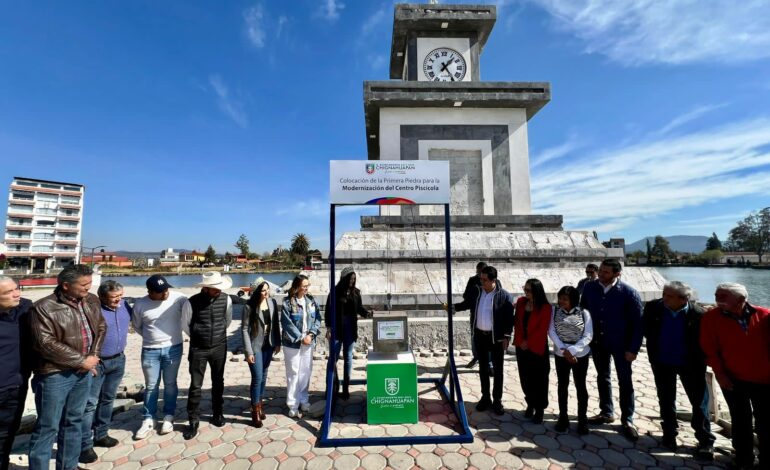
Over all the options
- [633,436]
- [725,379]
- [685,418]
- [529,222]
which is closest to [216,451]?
[633,436]

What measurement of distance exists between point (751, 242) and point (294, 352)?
11938cm

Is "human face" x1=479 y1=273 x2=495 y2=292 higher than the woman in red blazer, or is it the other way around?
"human face" x1=479 y1=273 x2=495 y2=292

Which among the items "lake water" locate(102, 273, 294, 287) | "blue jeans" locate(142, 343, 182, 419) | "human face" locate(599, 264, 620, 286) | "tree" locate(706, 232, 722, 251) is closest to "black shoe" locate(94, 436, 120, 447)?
"blue jeans" locate(142, 343, 182, 419)

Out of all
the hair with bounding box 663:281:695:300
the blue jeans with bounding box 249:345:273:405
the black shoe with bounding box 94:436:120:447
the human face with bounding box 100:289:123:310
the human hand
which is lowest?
the black shoe with bounding box 94:436:120:447

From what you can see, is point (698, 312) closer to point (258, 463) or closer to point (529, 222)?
point (258, 463)

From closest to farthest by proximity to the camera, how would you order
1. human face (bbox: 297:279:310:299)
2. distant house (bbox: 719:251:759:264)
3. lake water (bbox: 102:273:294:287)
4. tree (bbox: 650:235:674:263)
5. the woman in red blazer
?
the woman in red blazer
human face (bbox: 297:279:310:299)
lake water (bbox: 102:273:294:287)
distant house (bbox: 719:251:759:264)
tree (bbox: 650:235:674:263)

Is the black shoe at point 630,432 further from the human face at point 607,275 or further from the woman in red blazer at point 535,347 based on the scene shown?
the human face at point 607,275

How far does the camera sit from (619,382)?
444 centimetres

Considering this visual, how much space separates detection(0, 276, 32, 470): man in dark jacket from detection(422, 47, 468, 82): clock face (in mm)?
14674

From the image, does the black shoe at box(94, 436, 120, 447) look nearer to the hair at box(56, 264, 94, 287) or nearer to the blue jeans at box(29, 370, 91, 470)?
the blue jeans at box(29, 370, 91, 470)

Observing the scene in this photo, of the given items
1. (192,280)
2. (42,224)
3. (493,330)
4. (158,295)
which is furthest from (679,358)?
(42,224)

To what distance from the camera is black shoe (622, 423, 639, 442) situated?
421 cm

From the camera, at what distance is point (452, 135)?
13.2 metres

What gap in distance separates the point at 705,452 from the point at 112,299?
25.0 ft
